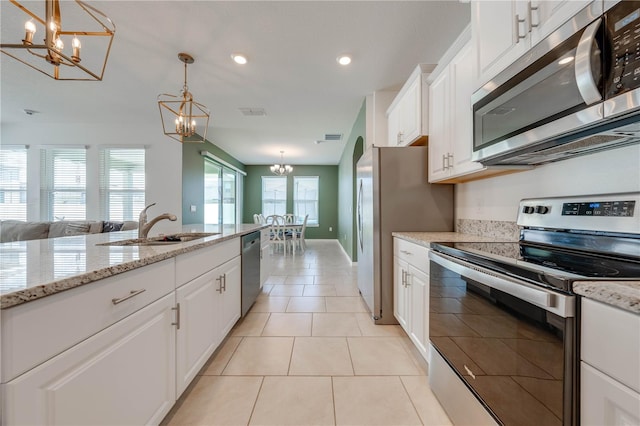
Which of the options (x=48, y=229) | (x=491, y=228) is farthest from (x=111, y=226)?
(x=491, y=228)

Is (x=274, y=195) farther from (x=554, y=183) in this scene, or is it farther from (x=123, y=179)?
(x=554, y=183)

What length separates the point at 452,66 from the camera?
Result: 6.14ft

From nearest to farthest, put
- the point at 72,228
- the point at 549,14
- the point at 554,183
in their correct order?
the point at 549,14, the point at 554,183, the point at 72,228

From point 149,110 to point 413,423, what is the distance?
522 centimetres

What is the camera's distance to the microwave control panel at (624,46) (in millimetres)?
727

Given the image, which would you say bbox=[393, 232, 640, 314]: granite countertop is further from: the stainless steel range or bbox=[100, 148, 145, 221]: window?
bbox=[100, 148, 145, 221]: window

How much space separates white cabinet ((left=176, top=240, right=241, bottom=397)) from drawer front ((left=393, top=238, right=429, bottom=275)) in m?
1.41

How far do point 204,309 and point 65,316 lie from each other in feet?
3.01

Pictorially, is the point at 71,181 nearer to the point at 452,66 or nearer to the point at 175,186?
the point at 175,186

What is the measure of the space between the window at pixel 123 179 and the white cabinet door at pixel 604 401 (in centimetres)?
618

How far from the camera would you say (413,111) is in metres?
2.45

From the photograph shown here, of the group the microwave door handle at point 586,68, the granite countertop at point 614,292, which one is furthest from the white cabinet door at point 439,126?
the granite countertop at point 614,292

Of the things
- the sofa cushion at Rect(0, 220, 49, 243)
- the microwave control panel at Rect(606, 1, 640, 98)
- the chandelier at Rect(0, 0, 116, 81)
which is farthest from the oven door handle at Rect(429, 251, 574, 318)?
the sofa cushion at Rect(0, 220, 49, 243)

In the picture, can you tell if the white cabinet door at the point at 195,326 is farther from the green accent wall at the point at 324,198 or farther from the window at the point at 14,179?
the green accent wall at the point at 324,198
